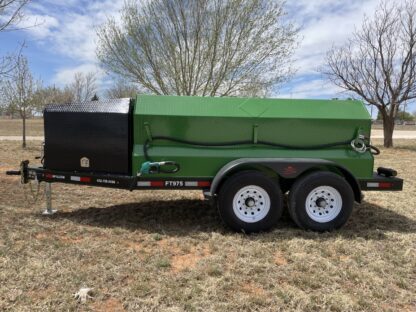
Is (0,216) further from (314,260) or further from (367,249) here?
(367,249)

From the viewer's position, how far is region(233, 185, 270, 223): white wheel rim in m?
4.81

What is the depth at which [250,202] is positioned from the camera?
4.82 meters

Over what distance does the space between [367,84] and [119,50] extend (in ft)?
39.7

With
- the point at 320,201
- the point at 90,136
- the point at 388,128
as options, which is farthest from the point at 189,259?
the point at 388,128

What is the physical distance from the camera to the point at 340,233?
491cm

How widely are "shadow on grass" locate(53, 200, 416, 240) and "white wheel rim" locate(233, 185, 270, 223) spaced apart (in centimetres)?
28

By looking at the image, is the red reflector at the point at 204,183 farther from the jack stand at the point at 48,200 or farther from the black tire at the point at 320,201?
the jack stand at the point at 48,200

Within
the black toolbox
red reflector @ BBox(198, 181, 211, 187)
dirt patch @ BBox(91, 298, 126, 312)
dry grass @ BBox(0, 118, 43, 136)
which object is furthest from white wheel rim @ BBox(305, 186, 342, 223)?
dry grass @ BBox(0, 118, 43, 136)

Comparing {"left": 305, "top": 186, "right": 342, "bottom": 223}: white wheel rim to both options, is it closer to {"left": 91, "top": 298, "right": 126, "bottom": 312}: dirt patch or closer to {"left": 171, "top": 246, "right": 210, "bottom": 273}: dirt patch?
{"left": 171, "top": 246, "right": 210, "bottom": 273}: dirt patch

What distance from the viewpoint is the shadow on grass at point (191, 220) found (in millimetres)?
4961

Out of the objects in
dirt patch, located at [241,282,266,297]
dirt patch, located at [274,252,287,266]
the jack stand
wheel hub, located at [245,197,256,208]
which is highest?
wheel hub, located at [245,197,256,208]

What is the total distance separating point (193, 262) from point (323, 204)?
1.88m

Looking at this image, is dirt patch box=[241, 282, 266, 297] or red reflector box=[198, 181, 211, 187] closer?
dirt patch box=[241, 282, 266, 297]

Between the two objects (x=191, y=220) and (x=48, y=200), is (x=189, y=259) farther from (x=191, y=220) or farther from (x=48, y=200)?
(x=48, y=200)
